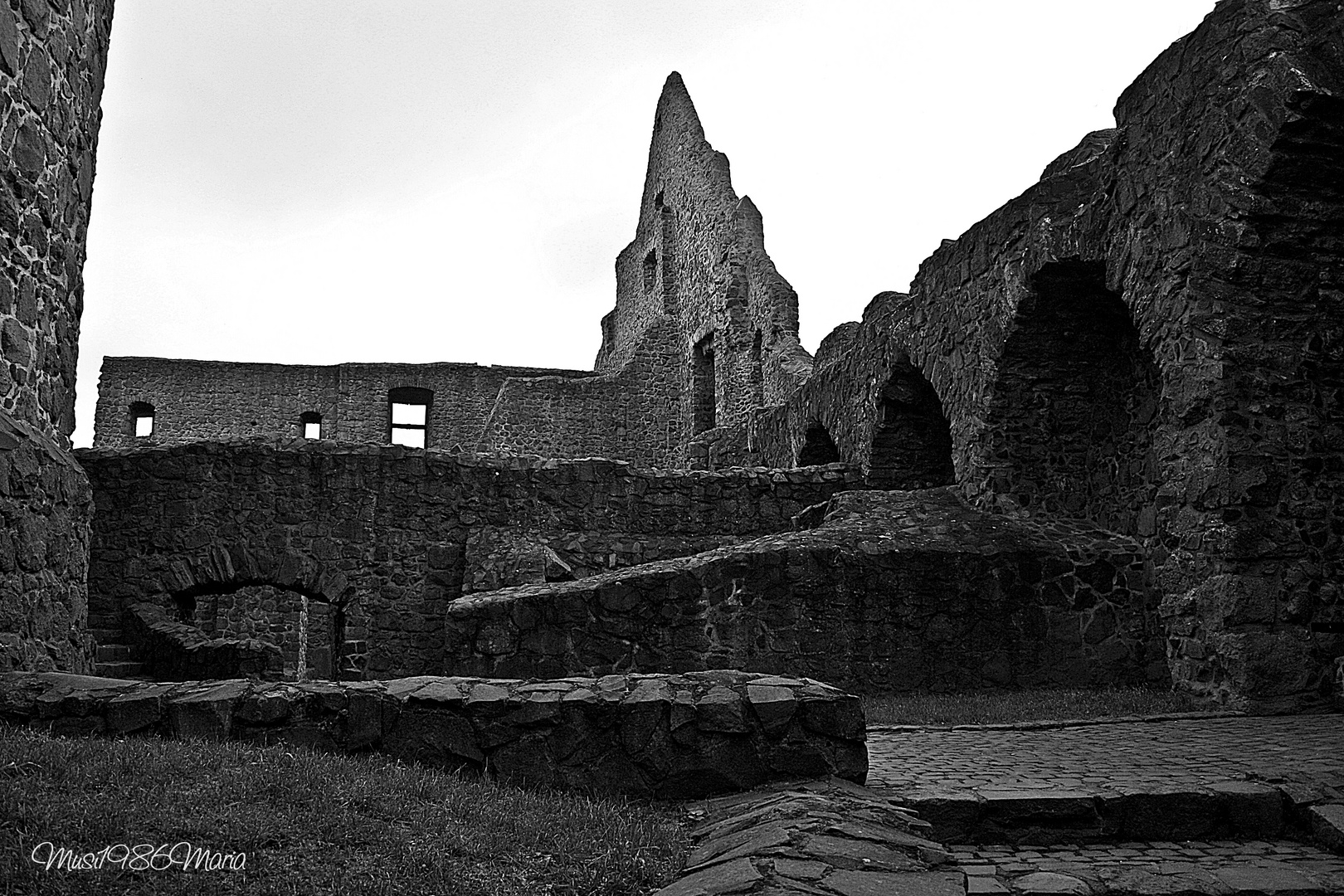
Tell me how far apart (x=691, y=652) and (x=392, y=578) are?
457cm

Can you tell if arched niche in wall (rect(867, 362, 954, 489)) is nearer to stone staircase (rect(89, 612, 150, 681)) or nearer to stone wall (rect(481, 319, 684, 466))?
stone staircase (rect(89, 612, 150, 681))

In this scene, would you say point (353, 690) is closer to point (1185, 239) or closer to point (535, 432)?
point (1185, 239)

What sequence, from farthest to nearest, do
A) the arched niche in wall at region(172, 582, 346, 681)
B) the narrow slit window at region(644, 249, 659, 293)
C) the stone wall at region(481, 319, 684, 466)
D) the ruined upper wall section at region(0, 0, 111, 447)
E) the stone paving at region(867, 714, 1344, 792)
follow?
the narrow slit window at region(644, 249, 659, 293) → the stone wall at region(481, 319, 684, 466) → the arched niche in wall at region(172, 582, 346, 681) → the ruined upper wall section at region(0, 0, 111, 447) → the stone paving at region(867, 714, 1344, 792)

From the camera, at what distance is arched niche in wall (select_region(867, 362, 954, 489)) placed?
43.5 ft

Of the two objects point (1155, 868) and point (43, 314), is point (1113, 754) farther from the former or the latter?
point (43, 314)

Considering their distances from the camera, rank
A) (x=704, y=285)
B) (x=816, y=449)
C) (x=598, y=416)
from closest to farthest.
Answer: (x=816, y=449) < (x=704, y=285) < (x=598, y=416)

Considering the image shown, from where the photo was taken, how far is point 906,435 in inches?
524

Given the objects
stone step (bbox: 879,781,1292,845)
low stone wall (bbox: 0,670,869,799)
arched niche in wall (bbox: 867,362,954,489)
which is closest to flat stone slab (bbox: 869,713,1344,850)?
stone step (bbox: 879,781,1292,845)

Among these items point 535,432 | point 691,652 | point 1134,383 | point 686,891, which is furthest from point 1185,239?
point 535,432

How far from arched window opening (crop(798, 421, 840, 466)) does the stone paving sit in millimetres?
9430

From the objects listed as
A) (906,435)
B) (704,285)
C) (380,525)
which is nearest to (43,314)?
(380,525)

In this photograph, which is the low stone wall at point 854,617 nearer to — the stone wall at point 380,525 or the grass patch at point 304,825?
the stone wall at point 380,525

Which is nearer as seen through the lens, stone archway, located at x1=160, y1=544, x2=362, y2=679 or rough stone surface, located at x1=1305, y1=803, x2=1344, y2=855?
rough stone surface, located at x1=1305, y1=803, x2=1344, y2=855

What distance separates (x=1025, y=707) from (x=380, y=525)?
740 centimetres
